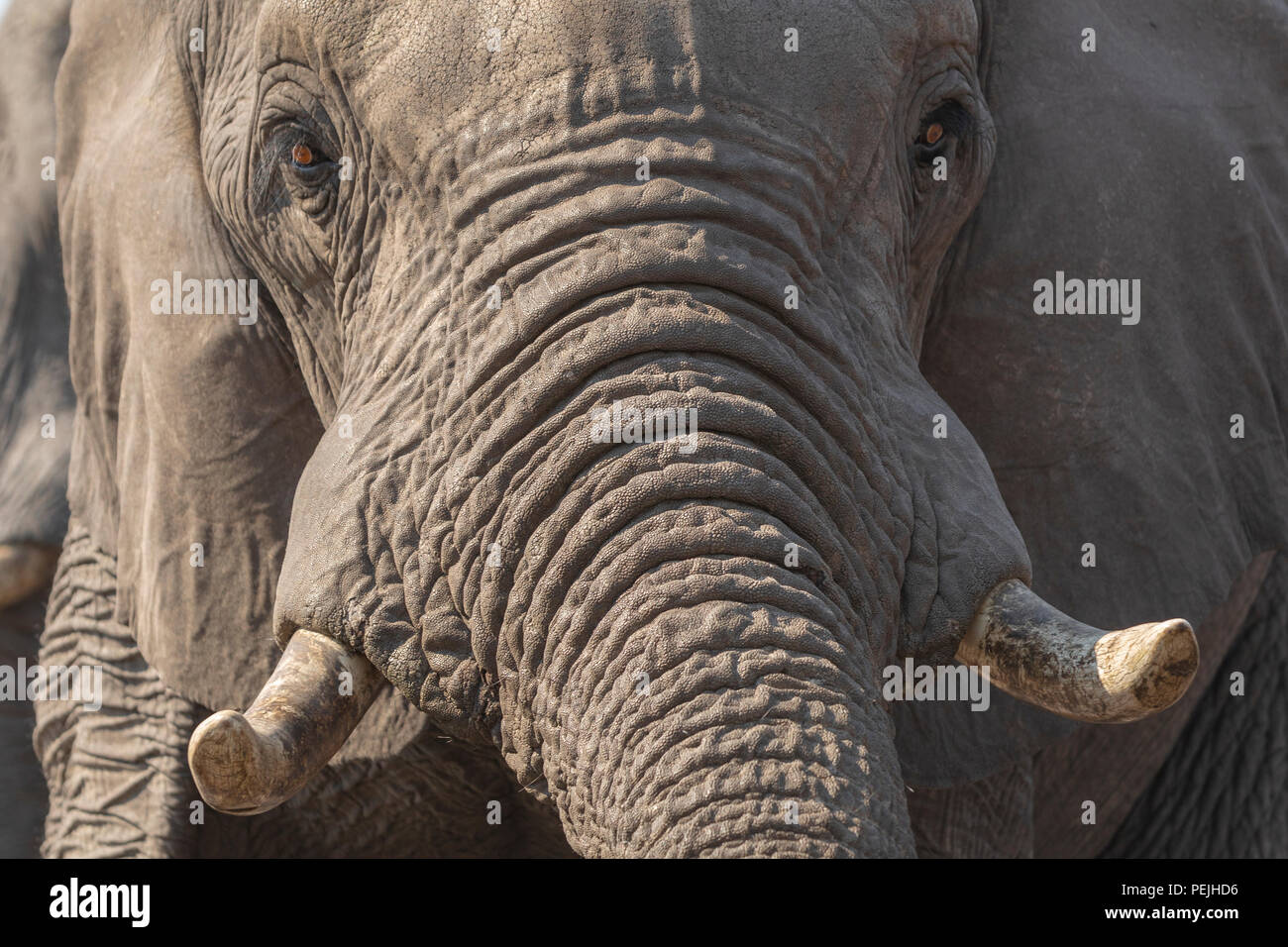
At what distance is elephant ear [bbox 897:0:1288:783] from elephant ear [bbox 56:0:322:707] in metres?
1.00

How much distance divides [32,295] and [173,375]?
1051mm

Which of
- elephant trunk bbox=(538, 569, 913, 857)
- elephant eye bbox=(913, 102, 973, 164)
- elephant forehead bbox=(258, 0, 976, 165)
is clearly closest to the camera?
elephant trunk bbox=(538, 569, 913, 857)

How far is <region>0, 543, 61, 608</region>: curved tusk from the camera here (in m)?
3.65

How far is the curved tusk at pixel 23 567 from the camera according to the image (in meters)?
3.65

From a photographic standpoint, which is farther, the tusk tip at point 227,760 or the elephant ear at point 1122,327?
the elephant ear at point 1122,327

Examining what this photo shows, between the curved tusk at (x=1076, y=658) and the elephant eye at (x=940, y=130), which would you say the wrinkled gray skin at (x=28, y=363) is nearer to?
the elephant eye at (x=940, y=130)

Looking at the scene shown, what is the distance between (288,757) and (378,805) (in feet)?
3.23

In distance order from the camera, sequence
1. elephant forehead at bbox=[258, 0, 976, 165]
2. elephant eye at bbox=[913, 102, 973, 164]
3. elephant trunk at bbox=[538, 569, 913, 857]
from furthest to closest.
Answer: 1. elephant eye at bbox=[913, 102, 973, 164]
2. elephant forehead at bbox=[258, 0, 976, 165]
3. elephant trunk at bbox=[538, 569, 913, 857]

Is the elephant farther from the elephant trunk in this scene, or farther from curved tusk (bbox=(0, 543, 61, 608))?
curved tusk (bbox=(0, 543, 61, 608))

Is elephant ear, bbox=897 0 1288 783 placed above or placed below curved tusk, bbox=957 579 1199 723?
above

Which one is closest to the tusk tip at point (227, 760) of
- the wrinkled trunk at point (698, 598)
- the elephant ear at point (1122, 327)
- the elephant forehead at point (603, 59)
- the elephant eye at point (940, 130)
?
the wrinkled trunk at point (698, 598)

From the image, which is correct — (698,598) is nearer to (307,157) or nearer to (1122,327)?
(307,157)

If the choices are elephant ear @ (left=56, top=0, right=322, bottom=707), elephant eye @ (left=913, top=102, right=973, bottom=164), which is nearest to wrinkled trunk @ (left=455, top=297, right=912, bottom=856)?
elephant eye @ (left=913, top=102, right=973, bottom=164)

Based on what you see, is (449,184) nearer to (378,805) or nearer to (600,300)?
(600,300)
